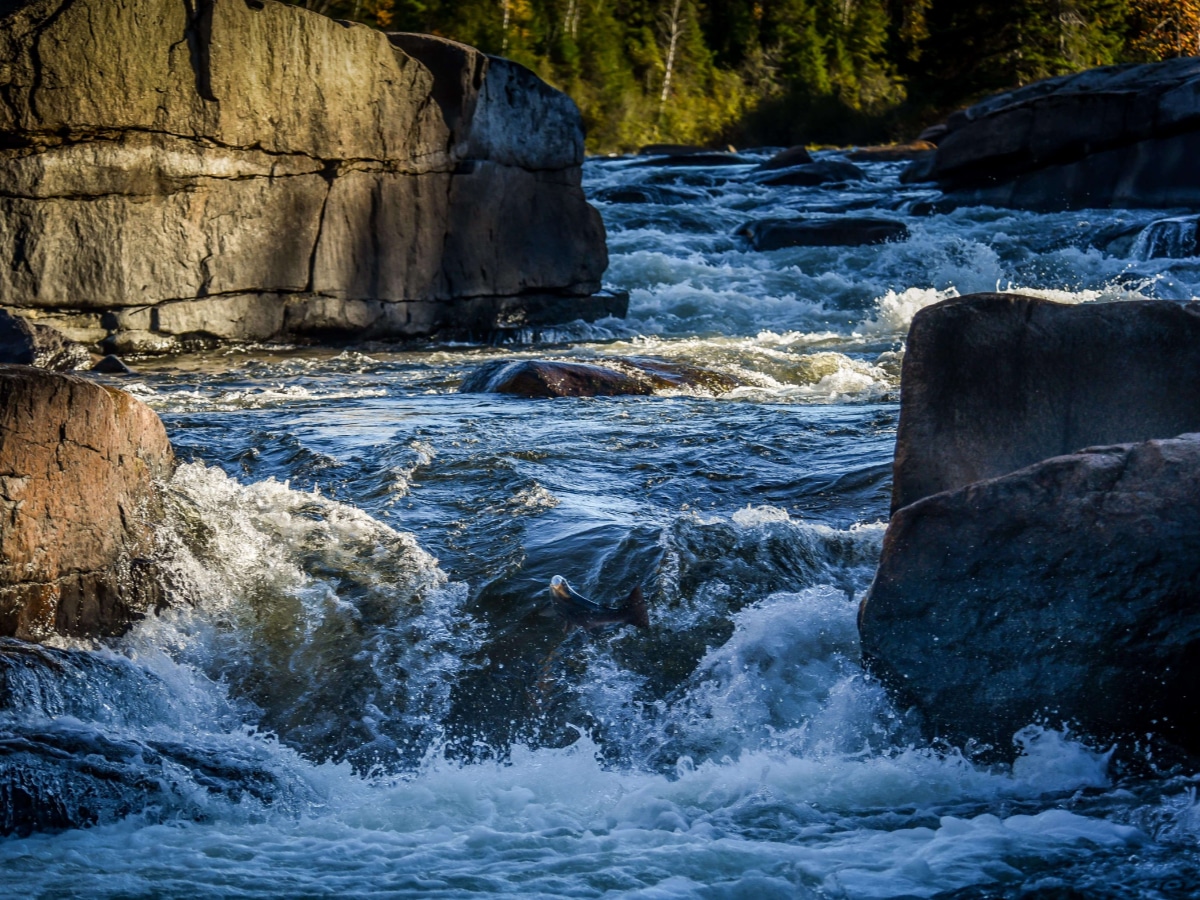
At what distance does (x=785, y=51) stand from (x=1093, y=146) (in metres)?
22.3

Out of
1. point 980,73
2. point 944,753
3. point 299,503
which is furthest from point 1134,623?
point 980,73

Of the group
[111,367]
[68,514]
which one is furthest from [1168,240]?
[68,514]

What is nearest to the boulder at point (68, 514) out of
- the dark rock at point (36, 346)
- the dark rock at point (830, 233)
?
the dark rock at point (36, 346)

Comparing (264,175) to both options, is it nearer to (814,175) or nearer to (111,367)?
(111,367)

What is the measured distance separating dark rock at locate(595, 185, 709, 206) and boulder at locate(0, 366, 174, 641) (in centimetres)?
1386

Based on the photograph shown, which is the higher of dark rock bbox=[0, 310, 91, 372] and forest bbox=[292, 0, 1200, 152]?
forest bbox=[292, 0, 1200, 152]

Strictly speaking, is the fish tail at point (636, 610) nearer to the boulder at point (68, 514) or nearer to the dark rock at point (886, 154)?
the boulder at point (68, 514)

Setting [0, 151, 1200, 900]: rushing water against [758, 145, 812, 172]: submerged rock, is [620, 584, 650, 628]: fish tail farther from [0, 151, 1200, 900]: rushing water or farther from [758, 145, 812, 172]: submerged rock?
[758, 145, 812, 172]: submerged rock

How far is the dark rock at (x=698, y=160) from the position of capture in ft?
71.0

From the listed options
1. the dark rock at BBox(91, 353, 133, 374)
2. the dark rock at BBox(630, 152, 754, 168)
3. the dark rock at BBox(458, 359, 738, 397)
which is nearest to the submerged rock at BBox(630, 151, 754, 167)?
the dark rock at BBox(630, 152, 754, 168)

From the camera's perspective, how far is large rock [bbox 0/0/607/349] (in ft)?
27.9

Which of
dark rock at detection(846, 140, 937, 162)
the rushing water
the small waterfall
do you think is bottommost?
the rushing water

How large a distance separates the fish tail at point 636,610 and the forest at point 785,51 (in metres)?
24.8

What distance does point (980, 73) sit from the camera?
35.8 meters
